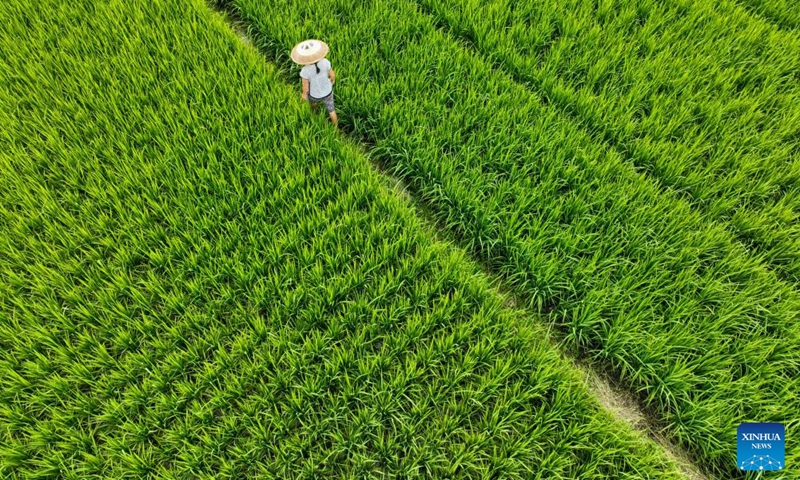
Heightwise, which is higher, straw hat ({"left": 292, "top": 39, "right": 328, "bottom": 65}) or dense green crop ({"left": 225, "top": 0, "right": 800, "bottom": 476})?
straw hat ({"left": 292, "top": 39, "right": 328, "bottom": 65})

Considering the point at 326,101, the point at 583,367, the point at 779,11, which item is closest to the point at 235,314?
the point at 326,101

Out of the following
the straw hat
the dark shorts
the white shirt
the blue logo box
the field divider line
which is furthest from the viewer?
the dark shorts

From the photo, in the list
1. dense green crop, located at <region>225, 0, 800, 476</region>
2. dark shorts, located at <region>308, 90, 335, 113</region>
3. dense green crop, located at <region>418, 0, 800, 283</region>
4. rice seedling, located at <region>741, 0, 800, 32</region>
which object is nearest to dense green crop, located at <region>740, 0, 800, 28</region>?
rice seedling, located at <region>741, 0, 800, 32</region>

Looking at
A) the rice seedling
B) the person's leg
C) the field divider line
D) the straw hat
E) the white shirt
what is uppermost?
the rice seedling

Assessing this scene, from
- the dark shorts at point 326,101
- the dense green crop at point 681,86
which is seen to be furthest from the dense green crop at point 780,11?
the dark shorts at point 326,101

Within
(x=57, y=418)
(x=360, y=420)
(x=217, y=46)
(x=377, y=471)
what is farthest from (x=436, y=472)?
(x=217, y=46)

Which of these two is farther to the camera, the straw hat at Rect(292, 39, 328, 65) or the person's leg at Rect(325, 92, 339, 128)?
the person's leg at Rect(325, 92, 339, 128)

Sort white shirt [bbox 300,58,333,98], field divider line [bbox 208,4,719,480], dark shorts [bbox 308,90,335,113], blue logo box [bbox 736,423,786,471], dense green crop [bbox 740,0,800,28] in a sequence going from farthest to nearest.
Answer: dense green crop [bbox 740,0,800,28] < dark shorts [bbox 308,90,335,113] < white shirt [bbox 300,58,333,98] < field divider line [bbox 208,4,719,480] < blue logo box [bbox 736,423,786,471]

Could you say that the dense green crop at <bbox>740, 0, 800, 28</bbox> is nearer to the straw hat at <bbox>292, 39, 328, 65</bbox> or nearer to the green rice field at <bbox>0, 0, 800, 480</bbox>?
the green rice field at <bbox>0, 0, 800, 480</bbox>

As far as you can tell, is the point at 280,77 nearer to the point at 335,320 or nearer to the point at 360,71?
the point at 360,71
